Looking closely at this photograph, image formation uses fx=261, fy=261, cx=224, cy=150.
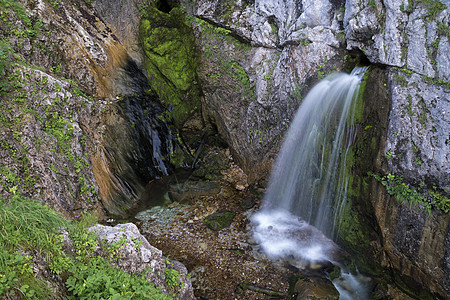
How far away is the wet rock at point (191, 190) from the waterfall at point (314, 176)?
6.10ft

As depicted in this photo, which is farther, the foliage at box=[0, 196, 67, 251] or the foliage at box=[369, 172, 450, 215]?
the foliage at box=[369, 172, 450, 215]

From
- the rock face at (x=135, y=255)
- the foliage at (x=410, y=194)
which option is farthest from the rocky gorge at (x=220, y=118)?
the rock face at (x=135, y=255)

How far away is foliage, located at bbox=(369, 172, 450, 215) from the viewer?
15.1ft

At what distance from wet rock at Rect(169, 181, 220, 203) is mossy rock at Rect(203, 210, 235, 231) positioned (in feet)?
3.71

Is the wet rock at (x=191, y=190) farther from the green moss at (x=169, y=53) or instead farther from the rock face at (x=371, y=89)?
the green moss at (x=169, y=53)

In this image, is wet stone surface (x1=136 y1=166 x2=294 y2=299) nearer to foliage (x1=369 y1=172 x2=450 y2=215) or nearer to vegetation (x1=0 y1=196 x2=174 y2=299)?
vegetation (x1=0 y1=196 x2=174 y2=299)

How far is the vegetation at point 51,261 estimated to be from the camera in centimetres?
254

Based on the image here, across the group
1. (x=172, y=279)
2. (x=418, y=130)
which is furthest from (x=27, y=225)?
(x=418, y=130)

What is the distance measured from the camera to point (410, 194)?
501cm

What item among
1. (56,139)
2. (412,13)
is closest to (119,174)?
(56,139)

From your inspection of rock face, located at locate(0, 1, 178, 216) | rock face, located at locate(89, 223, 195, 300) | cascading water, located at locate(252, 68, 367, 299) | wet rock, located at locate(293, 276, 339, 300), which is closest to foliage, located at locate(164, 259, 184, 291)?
rock face, located at locate(89, 223, 195, 300)

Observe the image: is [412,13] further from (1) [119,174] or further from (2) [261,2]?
(1) [119,174]

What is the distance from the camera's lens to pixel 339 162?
6352 mm

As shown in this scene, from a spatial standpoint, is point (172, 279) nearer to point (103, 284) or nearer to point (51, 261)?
point (103, 284)
